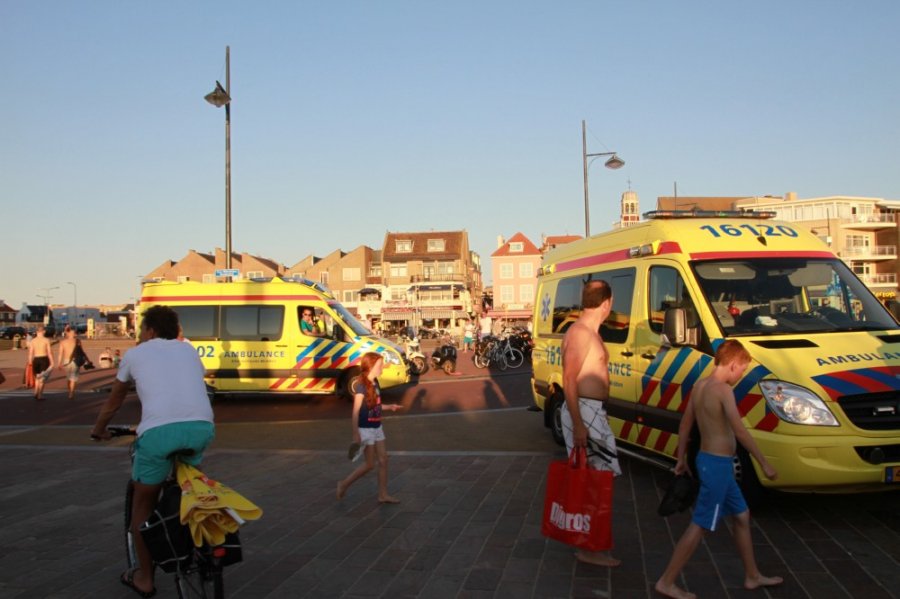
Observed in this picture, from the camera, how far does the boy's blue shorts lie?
4.27 metres

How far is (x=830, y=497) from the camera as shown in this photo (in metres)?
6.50

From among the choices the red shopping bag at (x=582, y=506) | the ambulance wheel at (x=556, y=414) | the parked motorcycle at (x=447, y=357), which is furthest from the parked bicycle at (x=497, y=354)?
the red shopping bag at (x=582, y=506)

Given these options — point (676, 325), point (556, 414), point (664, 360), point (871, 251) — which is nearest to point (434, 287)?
point (871, 251)

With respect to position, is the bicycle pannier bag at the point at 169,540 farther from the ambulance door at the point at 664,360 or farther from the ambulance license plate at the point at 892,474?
the ambulance license plate at the point at 892,474

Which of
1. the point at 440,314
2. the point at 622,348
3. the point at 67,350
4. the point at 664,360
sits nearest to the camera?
the point at 664,360

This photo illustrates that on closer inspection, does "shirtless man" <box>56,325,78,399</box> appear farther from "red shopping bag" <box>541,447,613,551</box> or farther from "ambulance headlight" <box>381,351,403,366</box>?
"red shopping bag" <box>541,447,613,551</box>

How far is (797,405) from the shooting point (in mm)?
5496

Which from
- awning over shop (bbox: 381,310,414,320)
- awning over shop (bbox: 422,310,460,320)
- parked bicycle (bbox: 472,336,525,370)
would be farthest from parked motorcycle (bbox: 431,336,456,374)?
awning over shop (bbox: 422,310,460,320)

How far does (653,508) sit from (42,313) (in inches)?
4440

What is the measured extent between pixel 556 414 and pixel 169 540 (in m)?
5.96

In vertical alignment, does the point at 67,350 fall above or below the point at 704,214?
below

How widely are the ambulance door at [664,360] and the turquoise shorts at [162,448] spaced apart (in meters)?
4.07

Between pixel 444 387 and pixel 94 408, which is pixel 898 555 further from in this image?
pixel 94 408

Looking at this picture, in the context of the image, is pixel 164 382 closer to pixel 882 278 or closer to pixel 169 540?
pixel 169 540
